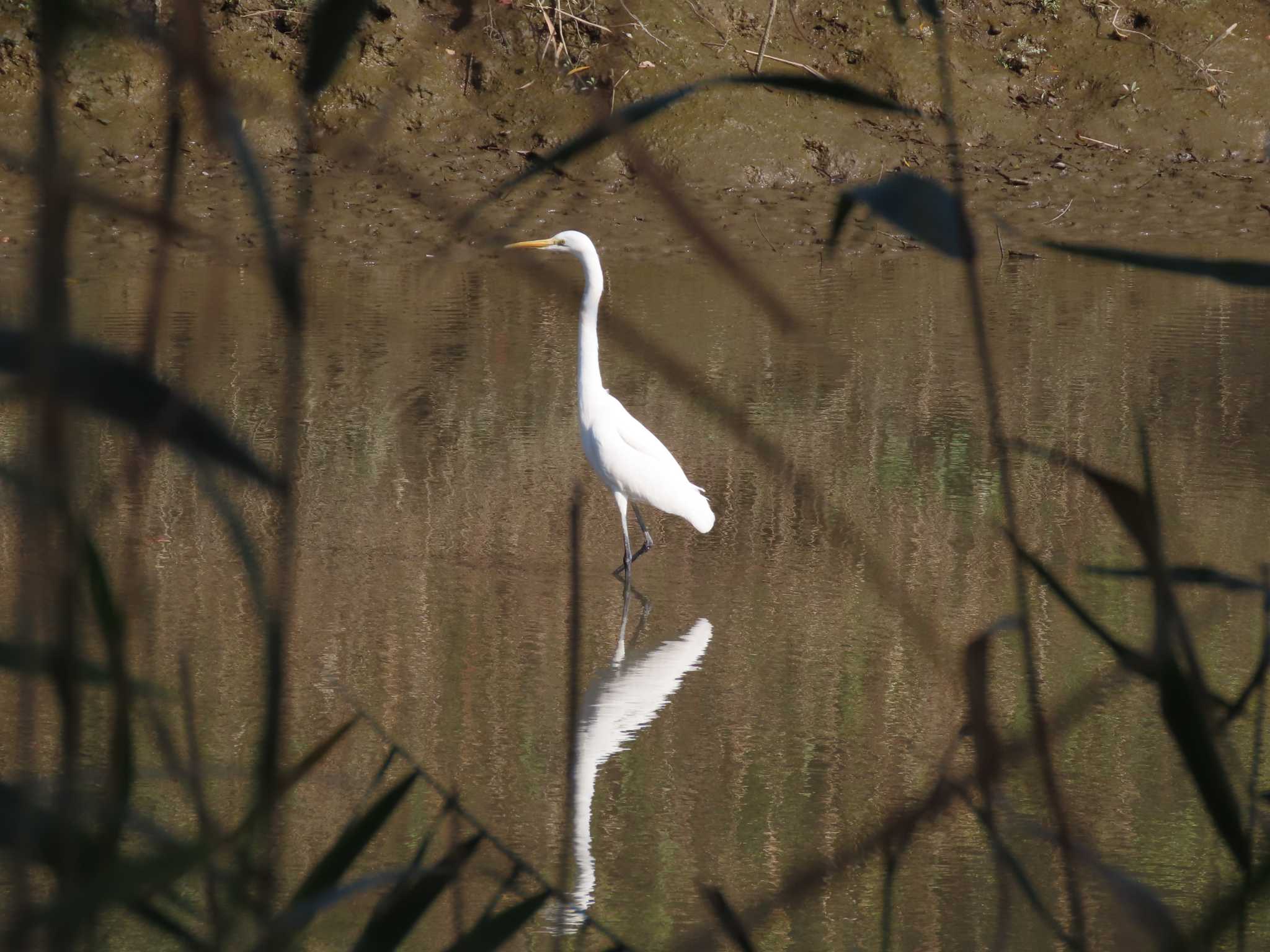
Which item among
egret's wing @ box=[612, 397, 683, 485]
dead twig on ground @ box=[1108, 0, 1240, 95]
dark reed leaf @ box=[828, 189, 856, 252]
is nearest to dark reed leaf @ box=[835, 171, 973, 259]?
dark reed leaf @ box=[828, 189, 856, 252]

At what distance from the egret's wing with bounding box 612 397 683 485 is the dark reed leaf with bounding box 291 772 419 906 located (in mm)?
2782

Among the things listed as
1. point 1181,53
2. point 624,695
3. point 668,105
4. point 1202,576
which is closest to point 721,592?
A: point 624,695

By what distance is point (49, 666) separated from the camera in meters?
0.59

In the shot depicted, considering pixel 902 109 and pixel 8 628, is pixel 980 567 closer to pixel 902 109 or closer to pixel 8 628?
pixel 8 628

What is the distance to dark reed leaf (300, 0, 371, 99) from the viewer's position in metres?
0.62

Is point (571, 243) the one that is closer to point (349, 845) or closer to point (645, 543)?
point (645, 543)

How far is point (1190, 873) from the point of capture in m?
2.15

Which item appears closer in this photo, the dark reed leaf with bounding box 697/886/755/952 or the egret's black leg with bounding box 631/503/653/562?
the dark reed leaf with bounding box 697/886/755/952

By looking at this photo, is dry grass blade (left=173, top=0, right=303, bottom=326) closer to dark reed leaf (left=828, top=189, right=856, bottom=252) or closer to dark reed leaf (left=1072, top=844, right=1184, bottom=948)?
dark reed leaf (left=828, top=189, right=856, bottom=252)

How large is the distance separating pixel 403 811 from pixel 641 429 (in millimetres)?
1486

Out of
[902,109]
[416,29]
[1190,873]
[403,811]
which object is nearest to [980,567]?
[1190,873]

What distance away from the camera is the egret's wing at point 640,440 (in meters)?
3.57

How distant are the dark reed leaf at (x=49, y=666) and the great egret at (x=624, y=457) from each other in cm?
269

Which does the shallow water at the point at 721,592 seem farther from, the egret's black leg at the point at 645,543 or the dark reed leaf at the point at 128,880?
the dark reed leaf at the point at 128,880
